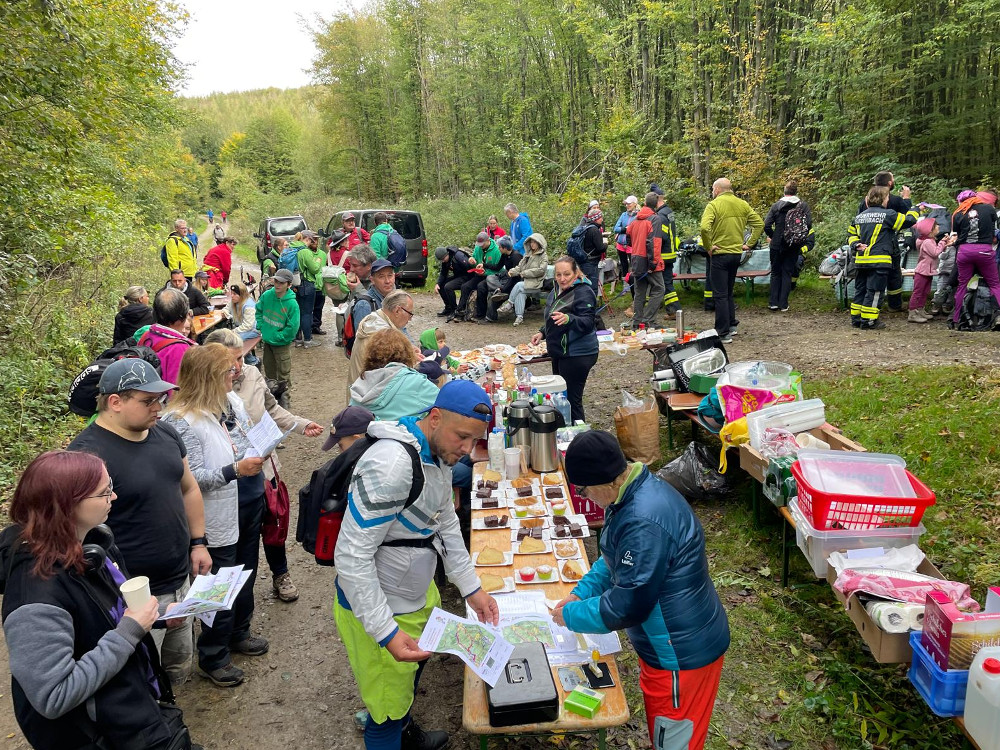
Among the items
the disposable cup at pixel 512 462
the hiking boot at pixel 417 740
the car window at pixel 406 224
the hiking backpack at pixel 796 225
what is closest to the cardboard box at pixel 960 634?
the hiking boot at pixel 417 740

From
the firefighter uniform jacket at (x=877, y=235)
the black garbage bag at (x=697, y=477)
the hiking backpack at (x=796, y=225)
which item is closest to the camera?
the black garbage bag at (x=697, y=477)

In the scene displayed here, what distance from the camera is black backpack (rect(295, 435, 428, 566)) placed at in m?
2.09

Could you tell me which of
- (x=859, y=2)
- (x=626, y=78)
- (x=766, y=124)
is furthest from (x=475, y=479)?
(x=626, y=78)

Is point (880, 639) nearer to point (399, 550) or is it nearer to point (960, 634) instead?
point (960, 634)

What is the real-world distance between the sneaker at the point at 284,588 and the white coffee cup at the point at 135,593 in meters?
2.37

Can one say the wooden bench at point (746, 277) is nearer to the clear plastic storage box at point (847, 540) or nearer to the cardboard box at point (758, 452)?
the cardboard box at point (758, 452)

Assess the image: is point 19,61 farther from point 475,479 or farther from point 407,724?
point 407,724

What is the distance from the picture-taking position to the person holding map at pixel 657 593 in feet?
6.67

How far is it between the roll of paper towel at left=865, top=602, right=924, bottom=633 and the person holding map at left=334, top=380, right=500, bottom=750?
63.6 inches

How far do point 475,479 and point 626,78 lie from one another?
17385mm

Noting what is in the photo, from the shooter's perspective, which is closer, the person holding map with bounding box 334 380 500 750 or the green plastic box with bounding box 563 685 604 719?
the person holding map with bounding box 334 380 500 750

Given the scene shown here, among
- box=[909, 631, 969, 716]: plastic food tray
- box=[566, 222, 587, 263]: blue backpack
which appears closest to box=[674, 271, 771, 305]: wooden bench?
box=[566, 222, 587, 263]: blue backpack

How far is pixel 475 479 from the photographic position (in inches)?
158

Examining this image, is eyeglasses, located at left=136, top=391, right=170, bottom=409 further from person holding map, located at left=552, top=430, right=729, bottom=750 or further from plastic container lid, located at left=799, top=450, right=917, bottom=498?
plastic container lid, located at left=799, top=450, right=917, bottom=498
